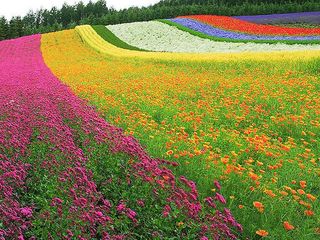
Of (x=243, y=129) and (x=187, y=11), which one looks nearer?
(x=243, y=129)

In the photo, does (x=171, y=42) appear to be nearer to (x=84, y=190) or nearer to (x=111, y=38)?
(x=111, y=38)

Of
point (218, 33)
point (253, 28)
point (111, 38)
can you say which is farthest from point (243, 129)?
point (111, 38)

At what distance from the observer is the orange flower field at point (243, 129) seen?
184 inches

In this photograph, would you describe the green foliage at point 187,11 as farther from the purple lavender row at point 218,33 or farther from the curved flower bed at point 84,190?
the curved flower bed at point 84,190

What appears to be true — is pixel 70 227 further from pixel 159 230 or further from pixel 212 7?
pixel 212 7

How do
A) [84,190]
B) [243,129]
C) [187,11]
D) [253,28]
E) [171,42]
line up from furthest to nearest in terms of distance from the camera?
[187,11], [253,28], [171,42], [243,129], [84,190]

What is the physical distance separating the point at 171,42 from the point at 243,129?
3388cm

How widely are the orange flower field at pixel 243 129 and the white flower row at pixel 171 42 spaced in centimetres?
1044

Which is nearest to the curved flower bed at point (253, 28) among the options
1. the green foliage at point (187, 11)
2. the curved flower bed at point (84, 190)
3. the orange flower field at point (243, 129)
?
the green foliage at point (187, 11)

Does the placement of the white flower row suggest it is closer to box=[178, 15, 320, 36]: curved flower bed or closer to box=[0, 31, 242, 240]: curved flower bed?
box=[178, 15, 320, 36]: curved flower bed

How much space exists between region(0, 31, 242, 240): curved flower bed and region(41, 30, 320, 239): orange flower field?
52 centimetres

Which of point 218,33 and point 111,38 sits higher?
point 111,38

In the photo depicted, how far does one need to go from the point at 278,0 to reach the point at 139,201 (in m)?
76.3

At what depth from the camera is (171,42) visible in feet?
137
